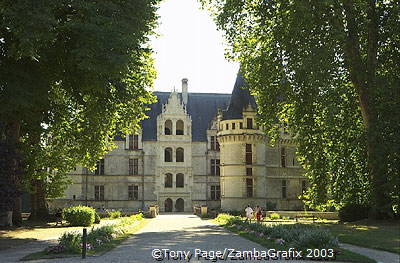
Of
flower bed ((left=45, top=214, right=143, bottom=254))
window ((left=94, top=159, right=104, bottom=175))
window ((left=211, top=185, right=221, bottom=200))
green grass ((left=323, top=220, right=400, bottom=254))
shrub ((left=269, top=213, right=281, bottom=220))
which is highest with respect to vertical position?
window ((left=94, top=159, right=104, bottom=175))

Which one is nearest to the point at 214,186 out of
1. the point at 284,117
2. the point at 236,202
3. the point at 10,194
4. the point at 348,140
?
the point at 236,202

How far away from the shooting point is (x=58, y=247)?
15266 millimetres

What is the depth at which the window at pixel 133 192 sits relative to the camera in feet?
192

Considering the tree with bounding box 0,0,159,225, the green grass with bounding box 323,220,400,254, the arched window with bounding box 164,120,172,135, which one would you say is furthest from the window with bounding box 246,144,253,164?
the green grass with bounding box 323,220,400,254

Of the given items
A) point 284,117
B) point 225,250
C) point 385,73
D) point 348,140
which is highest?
point 385,73

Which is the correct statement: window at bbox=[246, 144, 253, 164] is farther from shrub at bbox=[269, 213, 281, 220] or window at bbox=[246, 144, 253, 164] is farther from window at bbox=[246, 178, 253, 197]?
shrub at bbox=[269, 213, 281, 220]

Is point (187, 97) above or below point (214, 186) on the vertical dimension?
above

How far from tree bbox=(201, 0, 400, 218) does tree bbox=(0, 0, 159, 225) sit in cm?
741

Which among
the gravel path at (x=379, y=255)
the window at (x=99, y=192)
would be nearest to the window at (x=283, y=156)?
the window at (x=99, y=192)

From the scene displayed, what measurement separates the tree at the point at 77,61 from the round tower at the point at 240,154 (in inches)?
917

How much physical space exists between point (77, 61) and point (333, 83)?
13727 mm

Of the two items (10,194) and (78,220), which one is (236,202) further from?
(10,194)

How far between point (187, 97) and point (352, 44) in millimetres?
37304

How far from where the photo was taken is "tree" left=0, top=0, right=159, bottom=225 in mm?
18202
